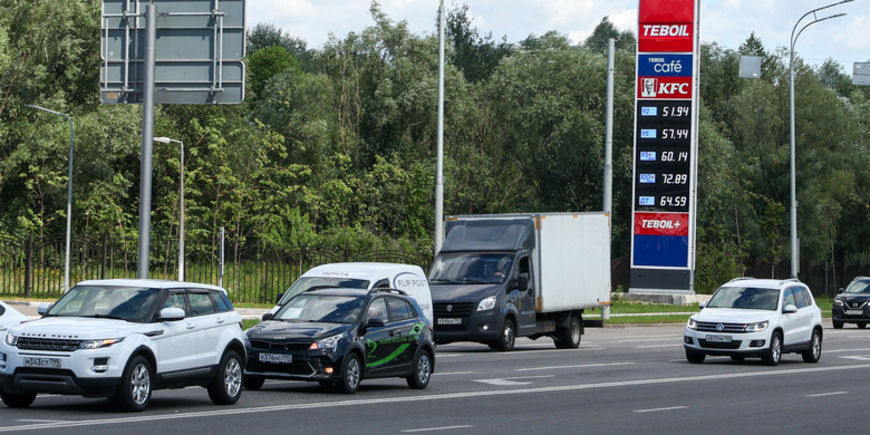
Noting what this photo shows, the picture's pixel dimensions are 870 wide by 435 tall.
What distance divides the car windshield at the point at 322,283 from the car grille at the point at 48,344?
7.93m

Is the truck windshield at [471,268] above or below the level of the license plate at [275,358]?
above

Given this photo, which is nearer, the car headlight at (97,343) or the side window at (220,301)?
the car headlight at (97,343)

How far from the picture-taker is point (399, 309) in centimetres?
1581

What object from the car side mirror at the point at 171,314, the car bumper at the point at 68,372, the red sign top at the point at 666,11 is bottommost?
the car bumper at the point at 68,372

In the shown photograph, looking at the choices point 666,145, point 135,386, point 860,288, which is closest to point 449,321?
point 135,386

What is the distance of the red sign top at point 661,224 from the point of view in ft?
144

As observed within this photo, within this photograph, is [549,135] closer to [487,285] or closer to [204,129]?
[204,129]

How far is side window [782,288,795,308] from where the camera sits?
855 inches

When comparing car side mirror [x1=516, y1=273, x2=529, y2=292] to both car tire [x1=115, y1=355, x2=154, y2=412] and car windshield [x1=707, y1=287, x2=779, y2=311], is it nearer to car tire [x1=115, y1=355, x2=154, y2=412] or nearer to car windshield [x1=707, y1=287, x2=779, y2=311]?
car windshield [x1=707, y1=287, x2=779, y2=311]

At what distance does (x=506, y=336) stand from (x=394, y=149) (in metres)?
38.4

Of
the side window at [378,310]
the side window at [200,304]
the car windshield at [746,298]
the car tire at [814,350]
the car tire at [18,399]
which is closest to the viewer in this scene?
the car tire at [18,399]

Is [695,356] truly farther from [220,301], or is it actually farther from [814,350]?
[220,301]

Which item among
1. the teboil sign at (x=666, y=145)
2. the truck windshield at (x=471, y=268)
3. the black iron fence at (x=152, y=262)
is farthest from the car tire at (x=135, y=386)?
the teboil sign at (x=666, y=145)

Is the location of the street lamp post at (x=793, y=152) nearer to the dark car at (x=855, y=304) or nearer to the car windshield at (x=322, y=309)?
the dark car at (x=855, y=304)
